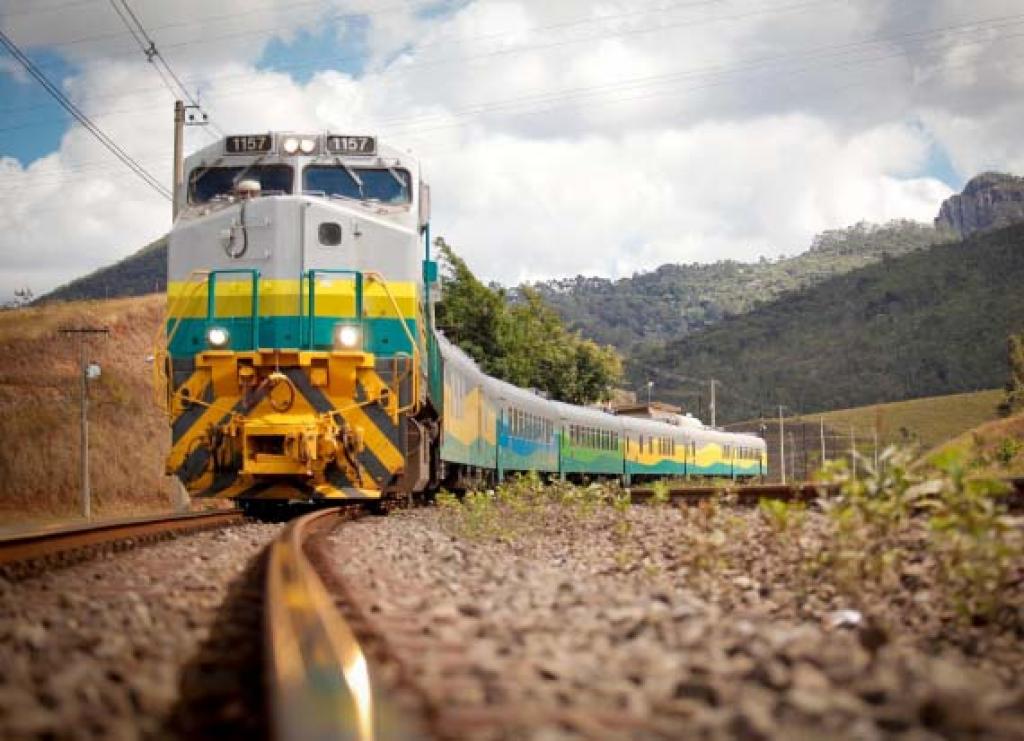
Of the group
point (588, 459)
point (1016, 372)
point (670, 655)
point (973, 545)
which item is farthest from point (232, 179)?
point (1016, 372)

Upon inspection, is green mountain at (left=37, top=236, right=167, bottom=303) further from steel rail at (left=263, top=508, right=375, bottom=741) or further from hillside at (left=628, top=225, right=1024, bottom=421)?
steel rail at (left=263, top=508, right=375, bottom=741)

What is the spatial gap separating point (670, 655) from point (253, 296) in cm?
949

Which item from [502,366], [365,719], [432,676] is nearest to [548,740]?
[365,719]

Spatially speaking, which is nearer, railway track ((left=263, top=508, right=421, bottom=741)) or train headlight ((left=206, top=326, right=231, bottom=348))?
railway track ((left=263, top=508, right=421, bottom=741))

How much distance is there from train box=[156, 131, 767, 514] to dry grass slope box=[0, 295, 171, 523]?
78.9 ft

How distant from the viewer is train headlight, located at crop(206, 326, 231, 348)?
12680 millimetres

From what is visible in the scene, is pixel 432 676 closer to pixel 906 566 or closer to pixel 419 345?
pixel 906 566

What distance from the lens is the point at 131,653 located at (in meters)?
4.36

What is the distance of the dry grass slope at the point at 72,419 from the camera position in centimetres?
3806

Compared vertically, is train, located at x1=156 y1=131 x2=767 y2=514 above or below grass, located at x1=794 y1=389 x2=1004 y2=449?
below

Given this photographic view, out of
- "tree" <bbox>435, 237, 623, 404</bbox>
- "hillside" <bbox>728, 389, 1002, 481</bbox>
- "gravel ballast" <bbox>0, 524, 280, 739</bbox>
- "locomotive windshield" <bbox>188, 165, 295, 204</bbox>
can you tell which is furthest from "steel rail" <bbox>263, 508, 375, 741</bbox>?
"hillside" <bbox>728, 389, 1002, 481</bbox>

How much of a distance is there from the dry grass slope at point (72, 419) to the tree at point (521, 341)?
13589 millimetres

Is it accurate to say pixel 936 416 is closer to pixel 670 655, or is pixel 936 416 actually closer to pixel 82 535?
pixel 82 535

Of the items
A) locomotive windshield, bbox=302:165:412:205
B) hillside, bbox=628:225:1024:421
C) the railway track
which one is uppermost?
hillside, bbox=628:225:1024:421
